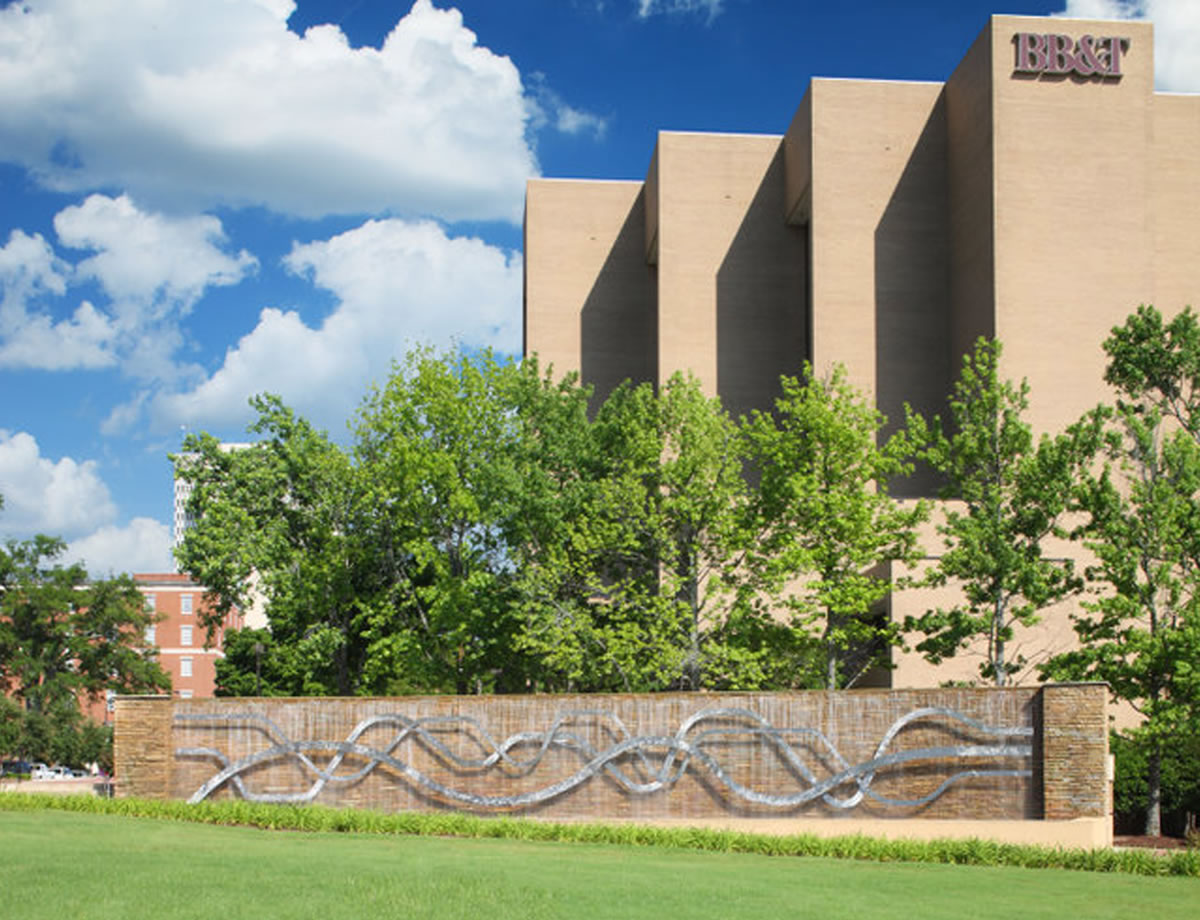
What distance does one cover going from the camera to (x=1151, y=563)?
97.3 feet

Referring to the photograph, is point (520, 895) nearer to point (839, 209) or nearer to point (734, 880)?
point (734, 880)

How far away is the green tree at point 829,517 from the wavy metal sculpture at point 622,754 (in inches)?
286

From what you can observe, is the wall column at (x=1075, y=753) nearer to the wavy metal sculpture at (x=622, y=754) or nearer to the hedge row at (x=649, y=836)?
the wavy metal sculpture at (x=622, y=754)

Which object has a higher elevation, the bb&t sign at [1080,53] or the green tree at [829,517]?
the bb&t sign at [1080,53]

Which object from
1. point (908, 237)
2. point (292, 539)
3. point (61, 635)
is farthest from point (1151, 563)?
point (61, 635)

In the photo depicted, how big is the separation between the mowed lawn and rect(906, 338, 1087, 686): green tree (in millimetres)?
9673

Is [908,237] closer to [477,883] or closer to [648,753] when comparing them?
[648,753]

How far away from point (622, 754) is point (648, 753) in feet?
1.51

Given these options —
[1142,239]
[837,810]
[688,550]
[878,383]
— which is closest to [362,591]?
[688,550]

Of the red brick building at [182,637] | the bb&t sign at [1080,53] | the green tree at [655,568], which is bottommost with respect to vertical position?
the red brick building at [182,637]

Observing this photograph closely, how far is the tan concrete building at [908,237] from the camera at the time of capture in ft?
134

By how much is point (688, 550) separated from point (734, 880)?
16352 mm

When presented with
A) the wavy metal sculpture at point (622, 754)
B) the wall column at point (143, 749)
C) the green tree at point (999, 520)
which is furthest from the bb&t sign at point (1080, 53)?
the wall column at point (143, 749)

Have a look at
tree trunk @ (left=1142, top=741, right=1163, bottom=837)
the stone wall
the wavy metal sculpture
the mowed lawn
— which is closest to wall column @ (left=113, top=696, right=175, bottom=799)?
the stone wall
